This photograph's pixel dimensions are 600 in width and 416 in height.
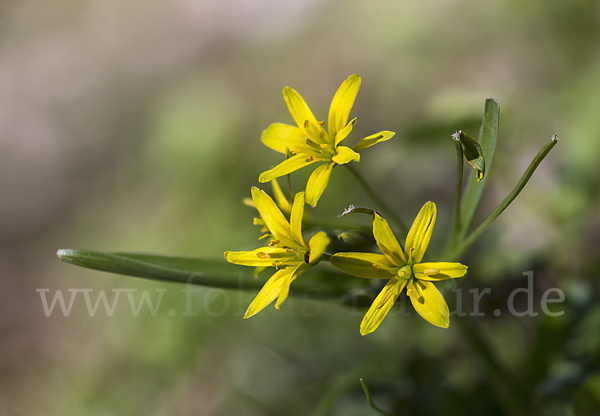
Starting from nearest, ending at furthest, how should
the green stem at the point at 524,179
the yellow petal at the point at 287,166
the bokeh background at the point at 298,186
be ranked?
the green stem at the point at 524,179 → the yellow petal at the point at 287,166 → the bokeh background at the point at 298,186

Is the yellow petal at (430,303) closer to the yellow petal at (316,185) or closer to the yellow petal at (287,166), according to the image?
the yellow petal at (316,185)

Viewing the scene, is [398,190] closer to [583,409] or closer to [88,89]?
[583,409]

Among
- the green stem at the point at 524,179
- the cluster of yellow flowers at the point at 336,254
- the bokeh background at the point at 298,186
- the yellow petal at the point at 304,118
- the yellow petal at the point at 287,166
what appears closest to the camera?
the green stem at the point at 524,179

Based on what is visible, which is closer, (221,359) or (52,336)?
(221,359)

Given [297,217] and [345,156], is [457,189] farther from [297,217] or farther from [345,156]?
[297,217]

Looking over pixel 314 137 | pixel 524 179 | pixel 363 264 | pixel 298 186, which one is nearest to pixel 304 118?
pixel 314 137

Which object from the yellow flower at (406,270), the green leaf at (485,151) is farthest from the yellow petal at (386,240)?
the green leaf at (485,151)

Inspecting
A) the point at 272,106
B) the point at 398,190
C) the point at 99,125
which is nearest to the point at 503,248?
the point at 398,190
